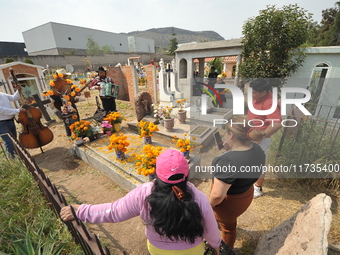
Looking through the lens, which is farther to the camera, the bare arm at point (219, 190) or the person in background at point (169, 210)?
the bare arm at point (219, 190)

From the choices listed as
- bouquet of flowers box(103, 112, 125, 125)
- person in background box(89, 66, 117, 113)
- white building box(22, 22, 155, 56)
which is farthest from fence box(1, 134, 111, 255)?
white building box(22, 22, 155, 56)

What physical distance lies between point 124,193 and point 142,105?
12.9 ft

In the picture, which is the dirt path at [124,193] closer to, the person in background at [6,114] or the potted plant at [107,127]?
the person in background at [6,114]

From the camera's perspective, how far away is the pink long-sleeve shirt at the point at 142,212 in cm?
114

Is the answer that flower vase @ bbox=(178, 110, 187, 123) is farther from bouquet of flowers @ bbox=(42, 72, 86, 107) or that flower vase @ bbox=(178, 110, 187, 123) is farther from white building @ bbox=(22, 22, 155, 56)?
white building @ bbox=(22, 22, 155, 56)

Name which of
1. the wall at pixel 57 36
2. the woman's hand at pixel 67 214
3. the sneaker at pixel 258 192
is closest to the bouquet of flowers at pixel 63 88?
the woman's hand at pixel 67 214

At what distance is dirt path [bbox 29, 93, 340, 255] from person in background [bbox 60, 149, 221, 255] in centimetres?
128

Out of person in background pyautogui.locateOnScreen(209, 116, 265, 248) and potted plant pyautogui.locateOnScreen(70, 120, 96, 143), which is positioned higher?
person in background pyautogui.locateOnScreen(209, 116, 265, 248)

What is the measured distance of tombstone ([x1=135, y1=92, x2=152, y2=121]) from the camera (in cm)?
630

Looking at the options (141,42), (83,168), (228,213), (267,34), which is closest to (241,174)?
(228,213)

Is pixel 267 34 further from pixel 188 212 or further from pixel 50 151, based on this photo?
pixel 50 151

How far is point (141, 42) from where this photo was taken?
6069cm

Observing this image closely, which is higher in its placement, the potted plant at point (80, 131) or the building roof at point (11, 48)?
the building roof at point (11, 48)

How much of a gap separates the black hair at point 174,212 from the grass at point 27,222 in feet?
3.65
